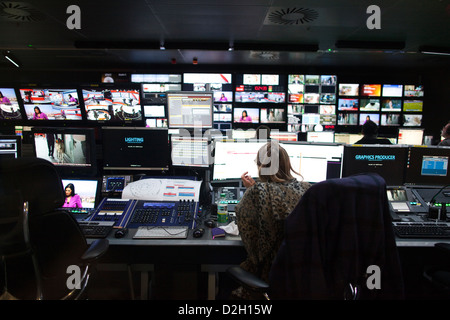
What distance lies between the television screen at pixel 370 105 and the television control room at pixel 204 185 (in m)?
1.89

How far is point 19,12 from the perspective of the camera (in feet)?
11.1

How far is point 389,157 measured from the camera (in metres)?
2.03

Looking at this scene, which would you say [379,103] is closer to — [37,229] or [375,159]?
[375,159]

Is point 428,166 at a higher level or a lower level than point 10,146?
lower

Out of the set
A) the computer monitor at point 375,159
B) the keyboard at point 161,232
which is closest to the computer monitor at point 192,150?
the keyboard at point 161,232

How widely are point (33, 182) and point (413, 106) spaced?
8.07m

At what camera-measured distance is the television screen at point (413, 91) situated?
6629 millimetres

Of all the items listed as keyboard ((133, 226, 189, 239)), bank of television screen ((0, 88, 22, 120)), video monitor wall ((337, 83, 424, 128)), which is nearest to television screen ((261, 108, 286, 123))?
video monitor wall ((337, 83, 424, 128))

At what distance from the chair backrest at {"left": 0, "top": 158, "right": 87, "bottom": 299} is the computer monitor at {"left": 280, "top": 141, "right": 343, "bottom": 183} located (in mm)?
1510

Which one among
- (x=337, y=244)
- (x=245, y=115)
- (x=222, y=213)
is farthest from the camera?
(x=245, y=115)

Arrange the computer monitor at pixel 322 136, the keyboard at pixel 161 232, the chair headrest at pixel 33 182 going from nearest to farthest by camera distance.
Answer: the chair headrest at pixel 33 182, the keyboard at pixel 161 232, the computer monitor at pixel 322 136

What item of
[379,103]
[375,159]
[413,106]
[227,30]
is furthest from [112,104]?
[413,106]

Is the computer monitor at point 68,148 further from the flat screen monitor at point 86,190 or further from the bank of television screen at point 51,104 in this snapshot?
the bank of television screen at point 51,104

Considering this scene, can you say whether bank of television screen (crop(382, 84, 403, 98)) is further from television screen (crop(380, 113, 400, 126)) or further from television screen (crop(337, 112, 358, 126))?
television screen (crop(337, 112, 358, 126))
